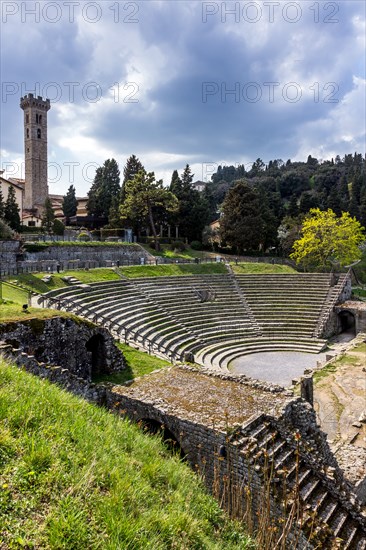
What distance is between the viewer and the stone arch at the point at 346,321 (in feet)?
89.3

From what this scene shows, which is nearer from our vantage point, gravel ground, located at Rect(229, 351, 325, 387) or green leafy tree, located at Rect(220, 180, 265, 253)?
gravel ground, located at Rect(229, 351, 325, 387)

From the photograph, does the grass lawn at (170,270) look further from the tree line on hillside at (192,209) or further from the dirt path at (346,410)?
the dirt path at (346,410)

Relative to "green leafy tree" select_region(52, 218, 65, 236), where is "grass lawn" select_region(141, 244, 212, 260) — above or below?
below

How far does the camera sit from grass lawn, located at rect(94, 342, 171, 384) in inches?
548

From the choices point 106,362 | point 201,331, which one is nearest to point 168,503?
point 106,362

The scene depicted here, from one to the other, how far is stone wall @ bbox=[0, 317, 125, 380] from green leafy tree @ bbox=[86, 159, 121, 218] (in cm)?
4077

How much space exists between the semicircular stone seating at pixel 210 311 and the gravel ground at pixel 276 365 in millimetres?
659

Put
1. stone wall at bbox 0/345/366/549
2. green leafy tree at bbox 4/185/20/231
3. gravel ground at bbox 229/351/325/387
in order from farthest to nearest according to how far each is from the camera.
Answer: green leafy tree at bbox 4/185/20/231
gravel ground at bbox 229/351/325/387
stone wall at bbox 0/345/366/549

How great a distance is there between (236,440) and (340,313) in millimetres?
22007

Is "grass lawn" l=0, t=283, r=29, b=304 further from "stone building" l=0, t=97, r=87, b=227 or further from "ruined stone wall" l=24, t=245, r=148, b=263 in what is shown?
"stone building" l=0, t=97, r=87, b=227

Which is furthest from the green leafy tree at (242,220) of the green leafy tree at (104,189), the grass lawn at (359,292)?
the green leafy tree at (104,189)

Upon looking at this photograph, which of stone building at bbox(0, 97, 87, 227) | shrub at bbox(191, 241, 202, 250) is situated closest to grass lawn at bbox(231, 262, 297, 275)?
shrub at bbox(191, 241, 202, 250)

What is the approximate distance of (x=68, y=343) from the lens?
13508 millimetres

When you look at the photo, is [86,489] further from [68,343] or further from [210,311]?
[210,311]
